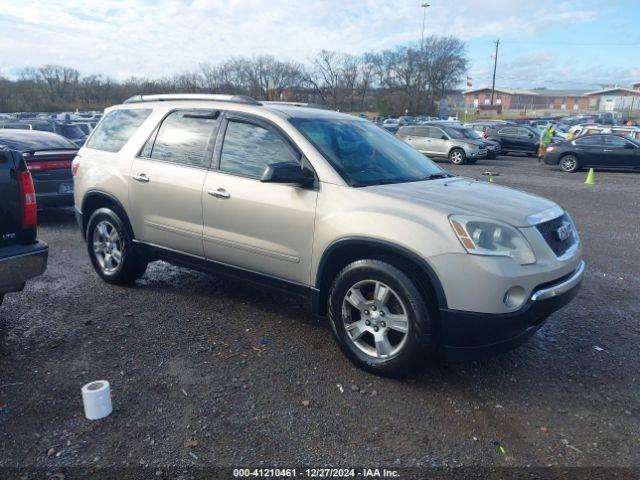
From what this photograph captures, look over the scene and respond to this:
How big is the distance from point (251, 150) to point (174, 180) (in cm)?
83

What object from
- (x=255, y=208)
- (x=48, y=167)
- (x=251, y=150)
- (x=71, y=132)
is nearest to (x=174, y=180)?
(x=251, y=150)

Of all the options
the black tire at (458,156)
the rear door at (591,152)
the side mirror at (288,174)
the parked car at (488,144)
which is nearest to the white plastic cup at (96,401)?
the side mirror at (288,174)

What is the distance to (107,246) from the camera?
550cm

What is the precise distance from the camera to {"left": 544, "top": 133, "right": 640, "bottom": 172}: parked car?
747 inches

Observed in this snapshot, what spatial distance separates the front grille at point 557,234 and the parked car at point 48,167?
286 inches

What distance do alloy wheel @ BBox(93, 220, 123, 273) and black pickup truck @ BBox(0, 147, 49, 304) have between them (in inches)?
53.6

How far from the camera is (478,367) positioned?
12.7 ft

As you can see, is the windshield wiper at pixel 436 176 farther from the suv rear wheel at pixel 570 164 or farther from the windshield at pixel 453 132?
the windshield at pixel 453 132

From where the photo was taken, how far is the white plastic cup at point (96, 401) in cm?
306

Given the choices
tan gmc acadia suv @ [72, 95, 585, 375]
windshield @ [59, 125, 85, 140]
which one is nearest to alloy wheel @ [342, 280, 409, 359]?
tan gmc acadia suv @ [72, 95, 585, 375]

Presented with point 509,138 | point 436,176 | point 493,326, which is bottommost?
point 509,138

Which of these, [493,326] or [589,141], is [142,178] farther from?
[589,141]

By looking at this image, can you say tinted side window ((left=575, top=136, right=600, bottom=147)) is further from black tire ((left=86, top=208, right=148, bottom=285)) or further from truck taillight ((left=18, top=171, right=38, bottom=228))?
truck taillight ((left=18, top=171, right=38, bottom=228))

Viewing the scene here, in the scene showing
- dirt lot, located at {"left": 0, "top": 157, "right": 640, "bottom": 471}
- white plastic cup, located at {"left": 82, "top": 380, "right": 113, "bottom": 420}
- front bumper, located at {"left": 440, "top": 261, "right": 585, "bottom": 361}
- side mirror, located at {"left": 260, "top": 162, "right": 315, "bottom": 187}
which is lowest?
dirt lot, located at {"left": 0, "top": 157, "right": 640, "bottom": 471}
